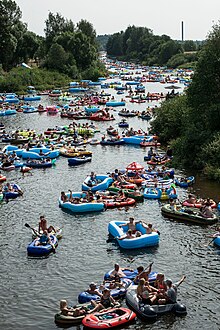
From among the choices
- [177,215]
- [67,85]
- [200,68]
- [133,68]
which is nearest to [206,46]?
[200,68]

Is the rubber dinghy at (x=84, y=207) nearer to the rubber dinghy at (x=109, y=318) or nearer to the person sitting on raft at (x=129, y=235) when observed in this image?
the person sitting on raft at (x=129, y=235)

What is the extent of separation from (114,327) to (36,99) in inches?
2970

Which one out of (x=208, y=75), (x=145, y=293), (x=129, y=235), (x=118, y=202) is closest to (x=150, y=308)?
(x=145, y=293)

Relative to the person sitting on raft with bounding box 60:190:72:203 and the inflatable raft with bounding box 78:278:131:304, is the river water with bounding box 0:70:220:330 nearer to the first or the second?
the person sitting on raft with bounding box 60:190:72:203

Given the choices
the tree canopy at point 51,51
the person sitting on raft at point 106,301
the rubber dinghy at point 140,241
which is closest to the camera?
the person sitting on raft at point 106,301

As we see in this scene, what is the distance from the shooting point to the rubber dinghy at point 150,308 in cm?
2166

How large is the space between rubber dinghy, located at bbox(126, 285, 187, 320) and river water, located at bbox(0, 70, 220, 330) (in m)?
0.27

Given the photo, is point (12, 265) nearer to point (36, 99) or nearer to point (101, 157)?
point (101, 157)

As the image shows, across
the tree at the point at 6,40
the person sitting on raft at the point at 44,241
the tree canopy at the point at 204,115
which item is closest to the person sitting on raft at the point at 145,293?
the person sitting on raft at the point at 44,241

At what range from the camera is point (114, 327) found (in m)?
20.9

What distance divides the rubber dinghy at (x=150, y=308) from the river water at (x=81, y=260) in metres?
0.27

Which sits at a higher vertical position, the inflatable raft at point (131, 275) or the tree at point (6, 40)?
the tree at point (6, 40)

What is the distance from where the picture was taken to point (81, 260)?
2720cm

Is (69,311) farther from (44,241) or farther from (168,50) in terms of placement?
(168,50)
